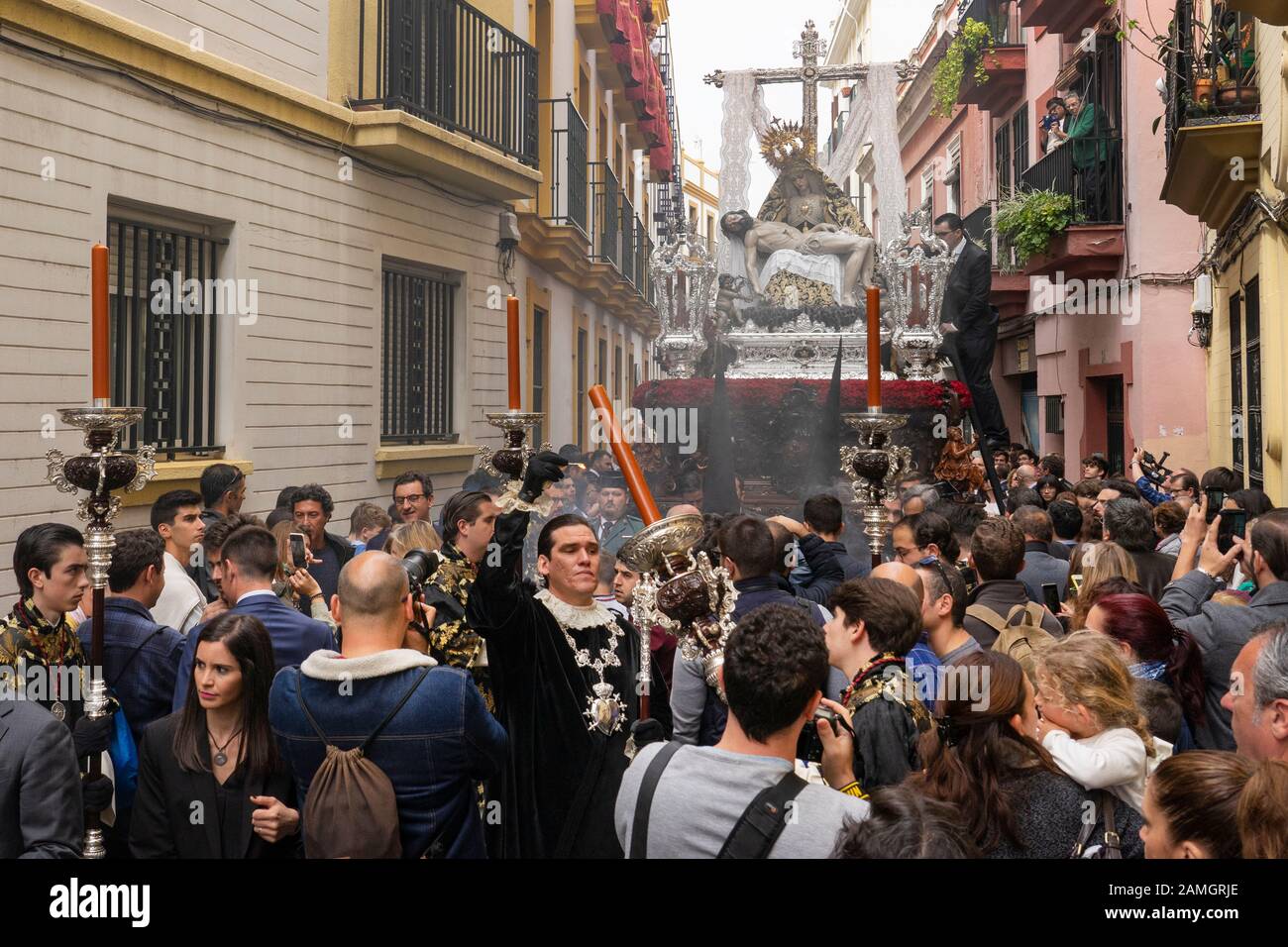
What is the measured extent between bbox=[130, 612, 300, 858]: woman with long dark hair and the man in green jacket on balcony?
12.5 meters

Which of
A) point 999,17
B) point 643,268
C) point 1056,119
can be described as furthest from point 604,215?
point 1056,119

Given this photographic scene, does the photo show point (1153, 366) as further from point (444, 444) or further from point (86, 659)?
point (86, 659)

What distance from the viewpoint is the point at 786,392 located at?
999 centimetres

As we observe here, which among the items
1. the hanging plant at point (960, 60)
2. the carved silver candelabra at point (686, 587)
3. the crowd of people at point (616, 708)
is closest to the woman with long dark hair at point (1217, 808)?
the crowd of people at point (616, 708)

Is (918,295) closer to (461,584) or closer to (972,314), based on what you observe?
(972,314)

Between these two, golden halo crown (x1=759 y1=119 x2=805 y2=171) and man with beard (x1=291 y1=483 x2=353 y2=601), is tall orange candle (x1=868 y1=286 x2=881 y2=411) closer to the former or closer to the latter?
man with beard (x1=291 y1=483 x2=353 y2=601)

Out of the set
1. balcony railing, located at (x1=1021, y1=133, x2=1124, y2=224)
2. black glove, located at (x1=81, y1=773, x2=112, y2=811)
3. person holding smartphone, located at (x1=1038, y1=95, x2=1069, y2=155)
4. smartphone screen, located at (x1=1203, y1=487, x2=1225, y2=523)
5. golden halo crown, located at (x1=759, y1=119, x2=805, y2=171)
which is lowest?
black glove, located at (x1=81, y1=773, x2=112, y2=811)

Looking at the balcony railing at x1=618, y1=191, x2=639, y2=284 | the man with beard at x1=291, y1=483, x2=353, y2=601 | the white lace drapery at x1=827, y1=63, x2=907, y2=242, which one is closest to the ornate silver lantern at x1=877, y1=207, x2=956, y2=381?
the white lace drapery at x1=827, y1=63, x2=907, y2=242

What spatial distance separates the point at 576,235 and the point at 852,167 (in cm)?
348

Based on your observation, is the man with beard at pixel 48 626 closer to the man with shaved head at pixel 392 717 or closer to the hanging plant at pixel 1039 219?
the man with shaved head at pixel 392 717

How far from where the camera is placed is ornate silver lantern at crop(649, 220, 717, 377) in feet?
42.8

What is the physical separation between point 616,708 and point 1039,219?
38.0 ft

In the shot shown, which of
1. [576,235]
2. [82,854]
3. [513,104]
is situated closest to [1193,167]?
[513,104]

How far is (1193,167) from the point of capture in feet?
29.6
